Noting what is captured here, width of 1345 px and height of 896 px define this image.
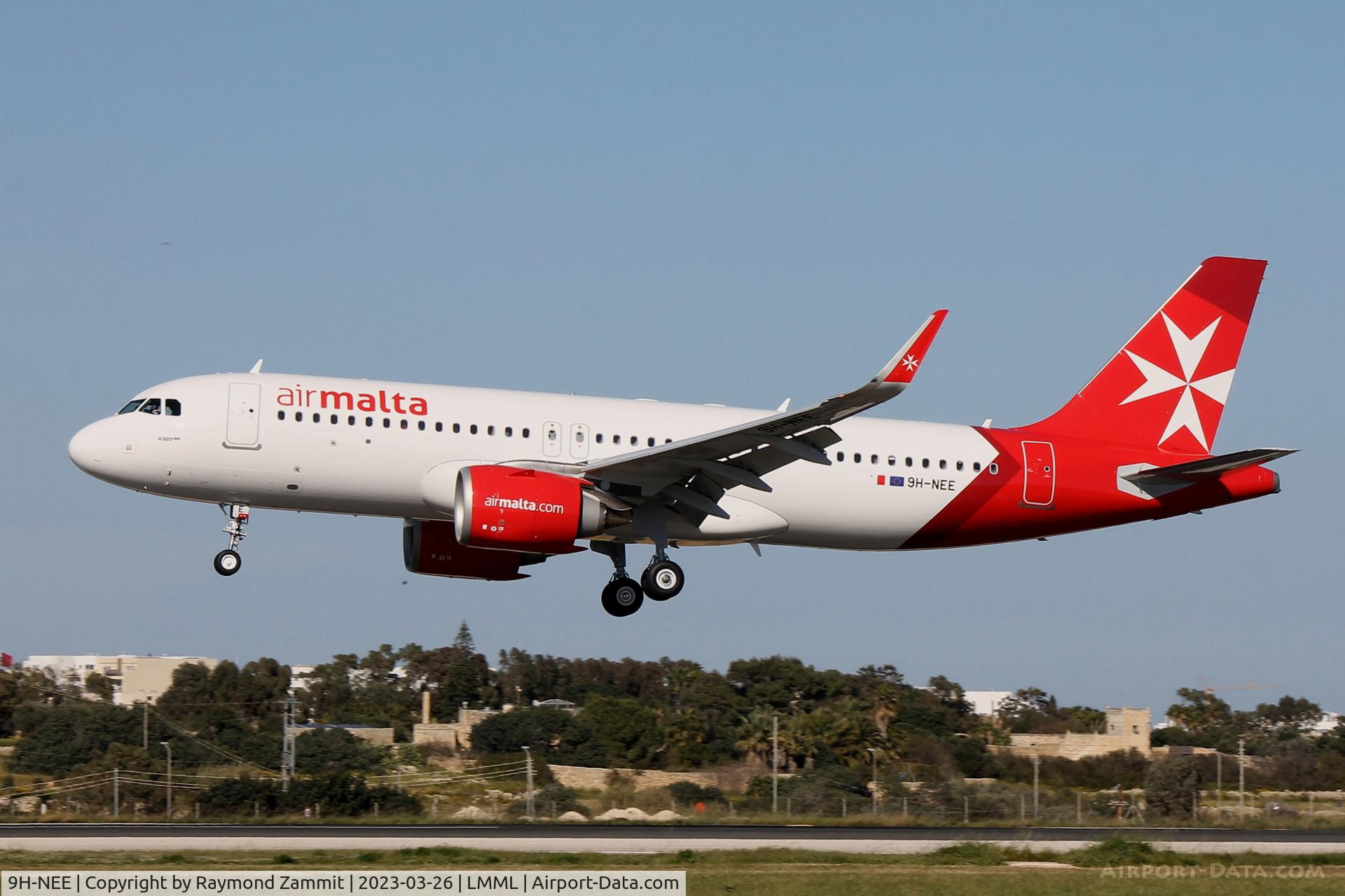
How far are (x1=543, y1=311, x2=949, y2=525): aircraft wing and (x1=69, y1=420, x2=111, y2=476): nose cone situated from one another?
856cm

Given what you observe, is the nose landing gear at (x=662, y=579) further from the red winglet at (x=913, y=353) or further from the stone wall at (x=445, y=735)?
the stone wall at (x=445, y=735)

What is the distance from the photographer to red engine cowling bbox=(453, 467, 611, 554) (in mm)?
29438

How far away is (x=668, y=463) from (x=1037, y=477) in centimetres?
834

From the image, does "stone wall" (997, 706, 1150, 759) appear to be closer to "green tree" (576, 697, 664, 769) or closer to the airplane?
"green tree" (576, 697, 664, 769)

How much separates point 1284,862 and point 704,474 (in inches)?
480

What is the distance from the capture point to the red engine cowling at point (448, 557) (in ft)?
111

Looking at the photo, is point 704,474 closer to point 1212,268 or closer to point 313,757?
point 1212,268

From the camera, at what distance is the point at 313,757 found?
5338 cm

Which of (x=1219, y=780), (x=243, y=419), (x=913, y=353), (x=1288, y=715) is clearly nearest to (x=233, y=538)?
(x=243, y=419)

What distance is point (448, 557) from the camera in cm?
3384

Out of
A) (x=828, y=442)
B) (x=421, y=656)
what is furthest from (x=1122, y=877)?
(x=421, y=656)

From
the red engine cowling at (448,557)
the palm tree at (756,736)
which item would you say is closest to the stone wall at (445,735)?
the palm tree at (756,736)

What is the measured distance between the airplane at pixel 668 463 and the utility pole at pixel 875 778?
8.32 metres

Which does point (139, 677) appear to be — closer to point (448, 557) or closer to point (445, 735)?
point (445, 735)
